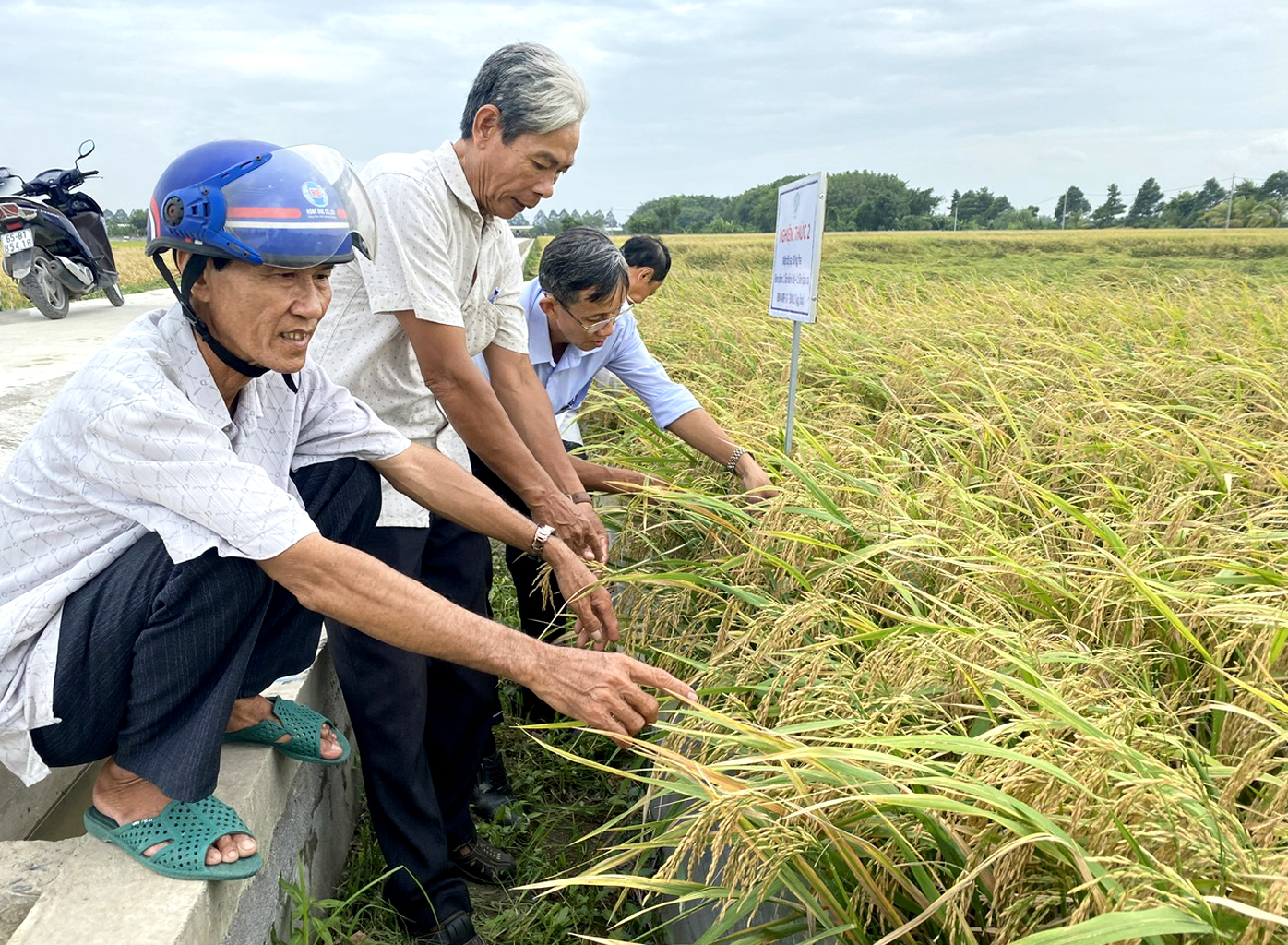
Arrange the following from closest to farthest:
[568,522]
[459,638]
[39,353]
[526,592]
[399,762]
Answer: [459,638]
[399,762]
[568,522]
[526,592]
[39,353]

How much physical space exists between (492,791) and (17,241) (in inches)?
336

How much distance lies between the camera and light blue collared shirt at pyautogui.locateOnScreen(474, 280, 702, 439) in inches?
115

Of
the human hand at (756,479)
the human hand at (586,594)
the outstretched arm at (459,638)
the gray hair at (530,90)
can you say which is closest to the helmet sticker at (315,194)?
the outstretched arm at (459,638)

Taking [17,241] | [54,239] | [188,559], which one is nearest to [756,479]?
[188,559]

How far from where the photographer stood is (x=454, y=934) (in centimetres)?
186

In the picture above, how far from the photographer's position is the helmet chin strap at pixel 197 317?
1518 millimetres

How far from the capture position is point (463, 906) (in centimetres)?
191

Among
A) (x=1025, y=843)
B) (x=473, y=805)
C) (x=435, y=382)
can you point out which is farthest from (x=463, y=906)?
(x=1025, y=843)

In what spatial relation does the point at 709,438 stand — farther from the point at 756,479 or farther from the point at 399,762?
the point at 399,762

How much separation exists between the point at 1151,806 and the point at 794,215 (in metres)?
2.13

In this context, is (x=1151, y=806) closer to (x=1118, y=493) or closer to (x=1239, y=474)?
(x=1118, y=493)

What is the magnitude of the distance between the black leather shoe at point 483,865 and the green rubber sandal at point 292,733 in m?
0.42

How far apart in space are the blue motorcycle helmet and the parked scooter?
8647 mm

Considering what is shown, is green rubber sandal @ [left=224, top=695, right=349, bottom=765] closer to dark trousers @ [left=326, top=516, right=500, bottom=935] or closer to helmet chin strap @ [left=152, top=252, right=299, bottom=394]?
dark trousers @ [left=326, top=516, right=500, bottom=935]
